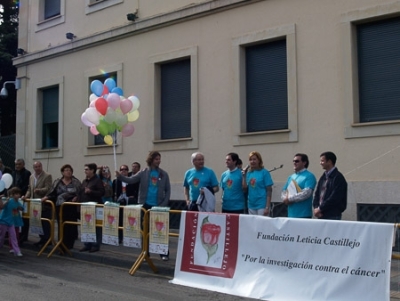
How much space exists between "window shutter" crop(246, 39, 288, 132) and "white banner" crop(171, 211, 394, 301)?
479cm

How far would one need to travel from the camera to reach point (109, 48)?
1658 cm

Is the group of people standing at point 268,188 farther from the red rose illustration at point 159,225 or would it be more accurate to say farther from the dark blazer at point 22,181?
the dark blazer at point 22,181

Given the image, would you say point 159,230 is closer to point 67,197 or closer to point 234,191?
point 234,191

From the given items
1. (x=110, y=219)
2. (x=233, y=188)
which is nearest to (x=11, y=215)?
(x=110, y=219)

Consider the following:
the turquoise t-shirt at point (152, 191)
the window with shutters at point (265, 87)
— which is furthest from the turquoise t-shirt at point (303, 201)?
the window with shutters at point (265, 87)

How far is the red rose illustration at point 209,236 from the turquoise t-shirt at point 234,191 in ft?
4.27

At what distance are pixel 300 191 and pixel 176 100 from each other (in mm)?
6918

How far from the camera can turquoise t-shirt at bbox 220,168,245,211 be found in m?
9.64

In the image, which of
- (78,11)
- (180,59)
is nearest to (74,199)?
(180,59)

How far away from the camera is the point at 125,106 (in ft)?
35.1

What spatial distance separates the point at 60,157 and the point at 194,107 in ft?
19.3

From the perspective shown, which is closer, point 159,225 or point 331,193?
point 331,193

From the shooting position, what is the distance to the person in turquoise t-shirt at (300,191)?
8586mm

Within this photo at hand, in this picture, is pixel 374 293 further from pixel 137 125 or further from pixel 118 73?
pixel 118 73
